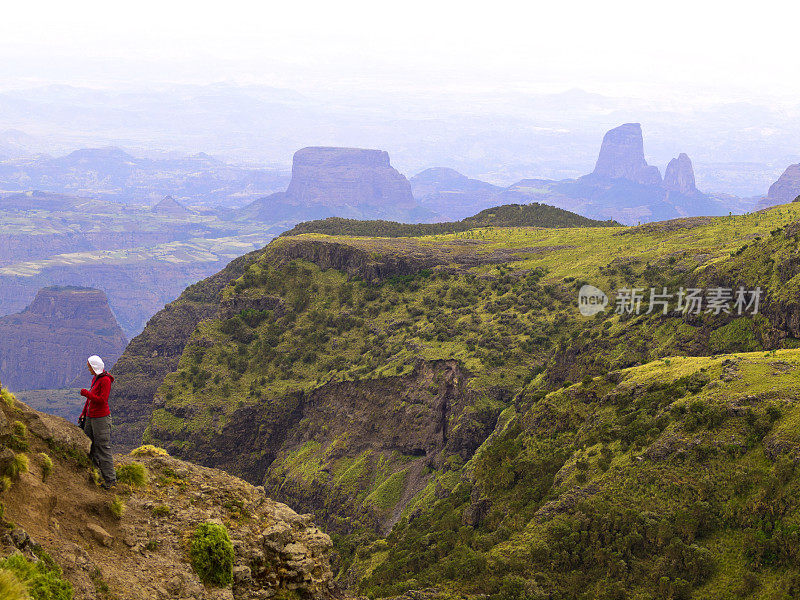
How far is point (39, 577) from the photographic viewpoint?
17.7 metres

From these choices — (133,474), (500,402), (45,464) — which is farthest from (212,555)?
(500,402)

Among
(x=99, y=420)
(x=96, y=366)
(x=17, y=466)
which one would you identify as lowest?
(x=17, y=466)

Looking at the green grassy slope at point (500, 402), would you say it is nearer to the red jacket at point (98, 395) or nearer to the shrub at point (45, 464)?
the red jacket at point (98, 395)

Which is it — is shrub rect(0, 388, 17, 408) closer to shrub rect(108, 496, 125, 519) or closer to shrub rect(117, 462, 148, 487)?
shrub rect(117, 462, 148, 487)

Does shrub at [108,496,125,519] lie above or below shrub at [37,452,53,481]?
below

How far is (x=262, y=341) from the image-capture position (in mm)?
150250

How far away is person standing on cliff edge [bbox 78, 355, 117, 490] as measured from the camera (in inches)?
907

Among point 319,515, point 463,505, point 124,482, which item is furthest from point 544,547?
point 319,515

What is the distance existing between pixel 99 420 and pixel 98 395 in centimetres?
103

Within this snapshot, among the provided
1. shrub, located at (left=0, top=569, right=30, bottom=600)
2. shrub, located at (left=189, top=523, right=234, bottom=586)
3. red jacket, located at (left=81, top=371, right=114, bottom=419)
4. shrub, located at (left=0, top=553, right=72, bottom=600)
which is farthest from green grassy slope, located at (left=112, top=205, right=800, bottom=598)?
shrub, located at (left=0, top=569, right=30, bottom=600)

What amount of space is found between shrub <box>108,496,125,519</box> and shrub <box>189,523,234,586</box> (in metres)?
2.72

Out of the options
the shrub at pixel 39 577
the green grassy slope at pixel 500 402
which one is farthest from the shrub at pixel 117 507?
the green grassy slope at pixel 500 402

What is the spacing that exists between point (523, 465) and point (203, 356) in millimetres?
98256

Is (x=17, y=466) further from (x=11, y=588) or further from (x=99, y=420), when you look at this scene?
(x=11, y=588)
